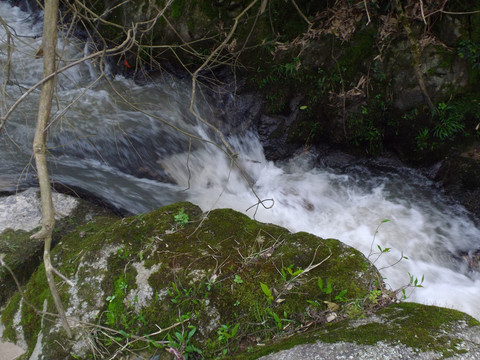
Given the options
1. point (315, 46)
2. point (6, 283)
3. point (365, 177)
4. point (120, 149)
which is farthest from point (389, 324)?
point (120, 149)

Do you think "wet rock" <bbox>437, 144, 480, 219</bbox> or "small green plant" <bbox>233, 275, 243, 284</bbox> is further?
"wet rock" <bbox>437, 144, 480, 219</bbox>

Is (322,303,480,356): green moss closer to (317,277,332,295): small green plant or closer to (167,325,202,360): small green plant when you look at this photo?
(317,277,332,295): small green plant

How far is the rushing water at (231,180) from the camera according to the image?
430 cm

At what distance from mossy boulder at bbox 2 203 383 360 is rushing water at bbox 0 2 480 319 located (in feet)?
5.24

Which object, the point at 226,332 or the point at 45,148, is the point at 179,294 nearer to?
the point at 226,332

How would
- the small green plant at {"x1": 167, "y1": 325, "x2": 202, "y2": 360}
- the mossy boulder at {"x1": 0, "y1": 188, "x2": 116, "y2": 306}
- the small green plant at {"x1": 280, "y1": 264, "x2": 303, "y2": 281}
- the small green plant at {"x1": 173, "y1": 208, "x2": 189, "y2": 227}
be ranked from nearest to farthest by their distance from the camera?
1. the small green plant at {"x1": 167, "y1": 325, "x2": 202, "y2": 360}
2. the small green plant at {"x1": 280, "y1": 264, "x2": 303, "y2": 281}
3. the small green plant at {"x1": 173, "y1": 208, "x2": 189, "y2": 227}
4. the mossy boulder at {"x1": 0, "y1": 188, "x2": 116, "y2": 306}

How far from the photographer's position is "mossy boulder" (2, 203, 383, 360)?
2.02 meters

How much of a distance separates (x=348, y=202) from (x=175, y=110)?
3.35 meters

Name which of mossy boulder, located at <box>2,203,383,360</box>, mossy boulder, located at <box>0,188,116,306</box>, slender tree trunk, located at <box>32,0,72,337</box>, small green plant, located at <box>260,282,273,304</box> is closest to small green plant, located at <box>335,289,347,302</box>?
mossy boulder, located at <box>2,203,383,360</box>

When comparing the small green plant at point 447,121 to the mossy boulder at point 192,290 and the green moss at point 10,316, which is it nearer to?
the mossy boulder at point 192,290

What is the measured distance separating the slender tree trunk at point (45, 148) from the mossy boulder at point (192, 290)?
1.16ft

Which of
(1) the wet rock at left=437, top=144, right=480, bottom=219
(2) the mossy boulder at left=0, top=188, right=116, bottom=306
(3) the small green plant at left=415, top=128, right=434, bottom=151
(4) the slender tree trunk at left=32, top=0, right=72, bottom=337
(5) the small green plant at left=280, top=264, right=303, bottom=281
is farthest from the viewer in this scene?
(3) the small green plant at left=415, top=128, right=434, bottom=151

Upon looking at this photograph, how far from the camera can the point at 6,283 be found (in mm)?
2746

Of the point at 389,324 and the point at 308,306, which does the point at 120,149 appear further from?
the point at 389,324
